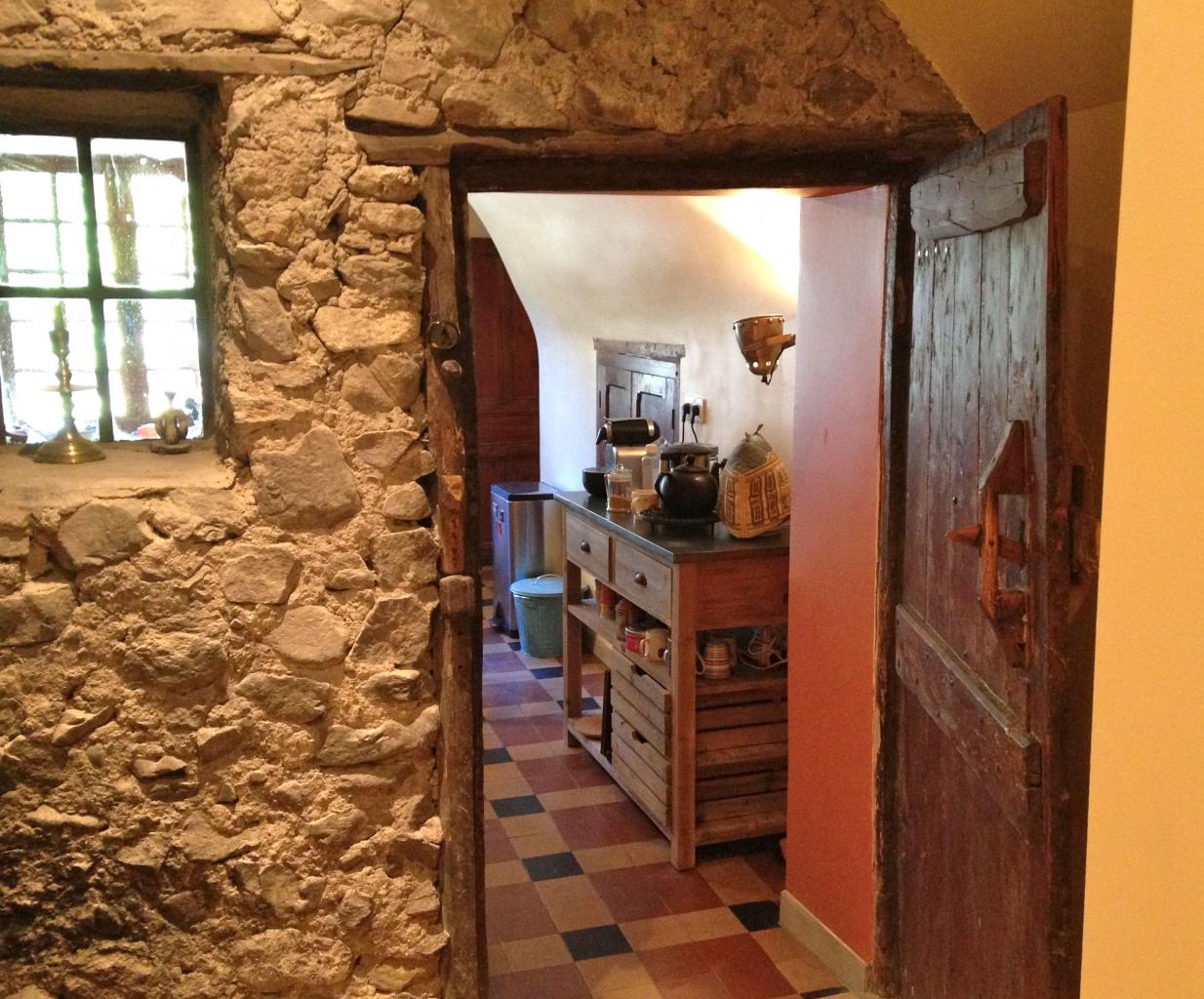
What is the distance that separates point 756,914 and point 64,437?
2.14 m

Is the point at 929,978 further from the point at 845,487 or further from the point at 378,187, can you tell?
the point at 378,187

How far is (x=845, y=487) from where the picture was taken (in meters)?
2.56

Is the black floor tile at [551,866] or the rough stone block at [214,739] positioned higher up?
the rough stone block at [214,739]

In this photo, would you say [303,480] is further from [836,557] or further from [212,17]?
[836,557]

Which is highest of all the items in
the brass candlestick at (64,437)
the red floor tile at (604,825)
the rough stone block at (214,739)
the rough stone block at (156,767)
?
the brass candlestick at (64,437)

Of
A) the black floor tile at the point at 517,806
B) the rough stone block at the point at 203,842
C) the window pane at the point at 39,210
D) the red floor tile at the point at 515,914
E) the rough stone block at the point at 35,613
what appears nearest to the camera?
the rough stone block at the point at 35,613

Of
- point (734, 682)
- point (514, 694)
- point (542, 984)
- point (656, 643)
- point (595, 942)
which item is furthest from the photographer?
point (514, 694)

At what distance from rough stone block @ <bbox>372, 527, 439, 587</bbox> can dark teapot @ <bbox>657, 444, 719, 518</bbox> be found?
1.56 meters

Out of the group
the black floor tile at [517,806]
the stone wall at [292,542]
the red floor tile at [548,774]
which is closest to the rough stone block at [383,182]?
the stone wall at [292,542]

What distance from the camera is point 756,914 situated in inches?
122

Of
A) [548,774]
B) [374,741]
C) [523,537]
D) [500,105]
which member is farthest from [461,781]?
[523,537]

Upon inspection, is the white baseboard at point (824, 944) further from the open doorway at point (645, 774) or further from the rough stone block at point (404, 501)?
the rough stone block at point (404, 501)

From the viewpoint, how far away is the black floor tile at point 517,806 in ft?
12.2

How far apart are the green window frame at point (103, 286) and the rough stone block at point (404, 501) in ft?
1.52
